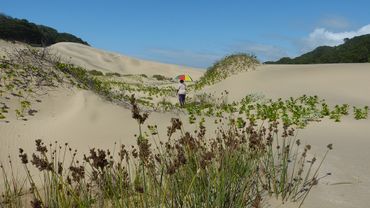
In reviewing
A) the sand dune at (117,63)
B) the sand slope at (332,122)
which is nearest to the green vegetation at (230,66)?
the sand slope at (332,122)

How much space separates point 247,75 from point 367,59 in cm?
2300

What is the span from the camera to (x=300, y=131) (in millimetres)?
10016

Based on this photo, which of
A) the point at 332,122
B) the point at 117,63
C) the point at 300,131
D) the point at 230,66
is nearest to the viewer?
the point at 300,131

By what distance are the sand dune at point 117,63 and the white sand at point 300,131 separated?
1107 inches

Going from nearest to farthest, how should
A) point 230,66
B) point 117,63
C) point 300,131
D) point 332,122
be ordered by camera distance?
point 300,131 → point 332,122 → point 230,66 → point 117,63

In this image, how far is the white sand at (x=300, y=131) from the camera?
18.4 feet

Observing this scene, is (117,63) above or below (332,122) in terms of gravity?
above

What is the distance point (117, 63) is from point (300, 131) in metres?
47.0

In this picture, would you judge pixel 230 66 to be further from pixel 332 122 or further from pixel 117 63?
pixel 117 63

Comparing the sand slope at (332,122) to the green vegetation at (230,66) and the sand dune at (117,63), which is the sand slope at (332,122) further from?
the sand dune at (117,63)

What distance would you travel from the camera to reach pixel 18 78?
12.6m

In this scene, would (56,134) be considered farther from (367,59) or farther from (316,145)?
(367,59)

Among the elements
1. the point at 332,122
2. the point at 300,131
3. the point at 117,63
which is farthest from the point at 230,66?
the point at 117,63

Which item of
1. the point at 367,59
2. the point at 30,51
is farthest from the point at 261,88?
the point at 367,59
